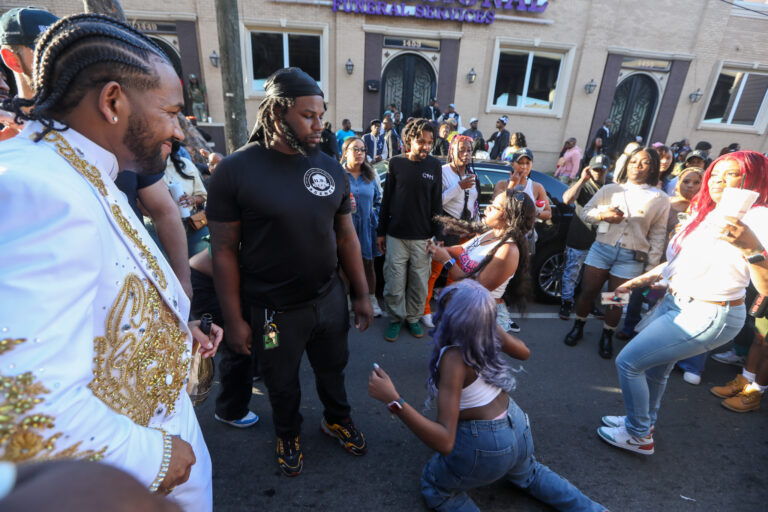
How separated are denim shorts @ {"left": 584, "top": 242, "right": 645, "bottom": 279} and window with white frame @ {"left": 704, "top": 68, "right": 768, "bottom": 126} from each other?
589 inches

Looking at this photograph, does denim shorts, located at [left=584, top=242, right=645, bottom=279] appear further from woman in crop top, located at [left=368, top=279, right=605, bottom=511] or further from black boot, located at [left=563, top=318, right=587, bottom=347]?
woman in crop top, located at [left=368, top=279, right=605, bottom=511]

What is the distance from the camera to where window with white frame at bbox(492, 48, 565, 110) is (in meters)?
13.0

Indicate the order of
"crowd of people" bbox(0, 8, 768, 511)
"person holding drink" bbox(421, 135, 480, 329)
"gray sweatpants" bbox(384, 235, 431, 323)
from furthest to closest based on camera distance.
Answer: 1. "person holding drink" bbox(421, 135, 480, 329)
2. "gray sweatpants" bbox(384, 235, 431, 323)
3. "crowd of people" bbox(0, 8, 768, 511)

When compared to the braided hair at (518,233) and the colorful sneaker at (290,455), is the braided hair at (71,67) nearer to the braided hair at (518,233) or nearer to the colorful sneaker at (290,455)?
the colorful sneaker at (290,455)

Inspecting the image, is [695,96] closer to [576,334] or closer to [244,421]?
[576,334]

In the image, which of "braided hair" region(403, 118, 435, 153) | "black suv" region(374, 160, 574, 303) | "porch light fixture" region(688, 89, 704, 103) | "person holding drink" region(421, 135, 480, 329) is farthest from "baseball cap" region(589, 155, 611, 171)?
"porch light fixture" region(688, 89, 704, 103)

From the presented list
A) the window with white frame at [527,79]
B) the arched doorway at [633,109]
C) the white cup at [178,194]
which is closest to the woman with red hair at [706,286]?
the white cup at [178,194]

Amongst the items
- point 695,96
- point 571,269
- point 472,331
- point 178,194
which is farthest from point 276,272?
point 695,96

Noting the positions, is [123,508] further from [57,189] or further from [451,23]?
[451,23]

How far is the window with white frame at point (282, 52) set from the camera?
1217 cm

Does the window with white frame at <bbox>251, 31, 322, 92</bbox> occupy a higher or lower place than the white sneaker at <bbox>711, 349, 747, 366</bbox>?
higher

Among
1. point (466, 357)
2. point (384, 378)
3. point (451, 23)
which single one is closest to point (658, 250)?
point (466, 357)

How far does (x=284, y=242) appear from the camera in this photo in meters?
1.92

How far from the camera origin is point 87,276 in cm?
78
